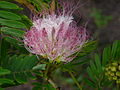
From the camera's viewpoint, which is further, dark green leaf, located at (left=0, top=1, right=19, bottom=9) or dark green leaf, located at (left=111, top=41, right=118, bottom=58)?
dark green leaf, located at (left=111, top=41, right=118, bottom=58)

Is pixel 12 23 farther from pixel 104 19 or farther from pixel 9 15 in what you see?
pixel 104 19

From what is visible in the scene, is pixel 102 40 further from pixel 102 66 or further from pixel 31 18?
pixel 31 18

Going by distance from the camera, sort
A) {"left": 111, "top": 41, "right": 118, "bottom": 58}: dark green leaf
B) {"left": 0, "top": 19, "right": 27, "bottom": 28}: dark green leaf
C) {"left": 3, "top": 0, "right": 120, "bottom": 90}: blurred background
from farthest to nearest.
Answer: {"left": 3, "top": 0, "right": 120, "bottom": 90}: blurred background
{"left": 111, "top": 41, "right": 118, "bottom": 58}: dark green leaf
{"left": 0, "top": 19, "right": 27, "bottom": 28}: dark green leaf

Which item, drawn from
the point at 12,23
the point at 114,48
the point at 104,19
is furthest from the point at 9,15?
the point at 104,19

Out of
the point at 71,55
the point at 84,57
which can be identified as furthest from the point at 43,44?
the point at 84,57

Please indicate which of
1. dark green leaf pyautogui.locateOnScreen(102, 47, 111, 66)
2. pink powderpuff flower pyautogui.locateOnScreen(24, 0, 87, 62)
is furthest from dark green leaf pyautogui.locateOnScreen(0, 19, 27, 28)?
dark green leaf pyautogui.locateOnScreen(102, 47, 111, 66)

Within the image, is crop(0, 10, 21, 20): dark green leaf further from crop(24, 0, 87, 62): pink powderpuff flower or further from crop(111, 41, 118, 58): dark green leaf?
crop(111, 41, 118, 58): dark green leaf

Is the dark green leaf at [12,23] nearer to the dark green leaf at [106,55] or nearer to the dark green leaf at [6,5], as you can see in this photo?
the dark green leaf at [6,5]

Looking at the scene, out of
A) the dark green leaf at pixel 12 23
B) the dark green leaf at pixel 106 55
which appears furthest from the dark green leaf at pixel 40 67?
the dark green leaf at pixel 106 55
